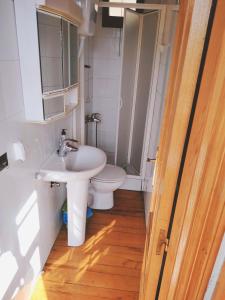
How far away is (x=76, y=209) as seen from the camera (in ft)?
6.39

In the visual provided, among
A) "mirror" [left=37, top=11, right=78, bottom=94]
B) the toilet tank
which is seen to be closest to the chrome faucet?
"mirror" [left=37, top=11, right=78, bottom=94]

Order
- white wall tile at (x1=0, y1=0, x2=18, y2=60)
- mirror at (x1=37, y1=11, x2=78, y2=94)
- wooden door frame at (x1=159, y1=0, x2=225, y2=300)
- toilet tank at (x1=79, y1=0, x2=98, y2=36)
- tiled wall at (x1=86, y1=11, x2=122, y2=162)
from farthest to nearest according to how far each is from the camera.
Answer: tiled wall at (x1=86, y1=11, x2=122, y2=162) → toilet tank at (x1=79, y1=0, x2=98, y2=36) → mirror at (x1=37, y1=11, x2=78, y2=94) → white wall tile at (x1=0, y1=0, x2=18, y2=60) → wooden door frame at (x1=159, y1=0, x2=225, y2=300)

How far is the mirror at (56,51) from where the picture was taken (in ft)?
4.27

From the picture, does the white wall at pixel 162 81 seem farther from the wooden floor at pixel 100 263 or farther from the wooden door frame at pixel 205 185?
the wooden door frame at pixel 205 185

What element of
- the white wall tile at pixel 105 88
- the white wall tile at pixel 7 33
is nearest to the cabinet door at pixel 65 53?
the white wall tile at pixel 7 33

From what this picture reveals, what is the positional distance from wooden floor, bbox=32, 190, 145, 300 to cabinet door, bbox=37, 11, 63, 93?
148 centimetres

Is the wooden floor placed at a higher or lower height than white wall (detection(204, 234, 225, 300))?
lower

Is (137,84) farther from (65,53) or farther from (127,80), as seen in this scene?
(65,53)

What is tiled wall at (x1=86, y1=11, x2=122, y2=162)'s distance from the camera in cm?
278

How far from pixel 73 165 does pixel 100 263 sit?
3.02 feet

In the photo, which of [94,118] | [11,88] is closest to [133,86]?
[94,118]

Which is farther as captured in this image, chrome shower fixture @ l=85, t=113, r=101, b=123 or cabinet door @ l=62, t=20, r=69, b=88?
chrome shower fixture @ l=85, t=113, r=101, b=123

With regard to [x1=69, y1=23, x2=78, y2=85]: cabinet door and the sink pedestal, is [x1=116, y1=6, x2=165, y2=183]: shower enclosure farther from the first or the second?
the sink pedestal

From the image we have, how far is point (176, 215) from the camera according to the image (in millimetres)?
788
